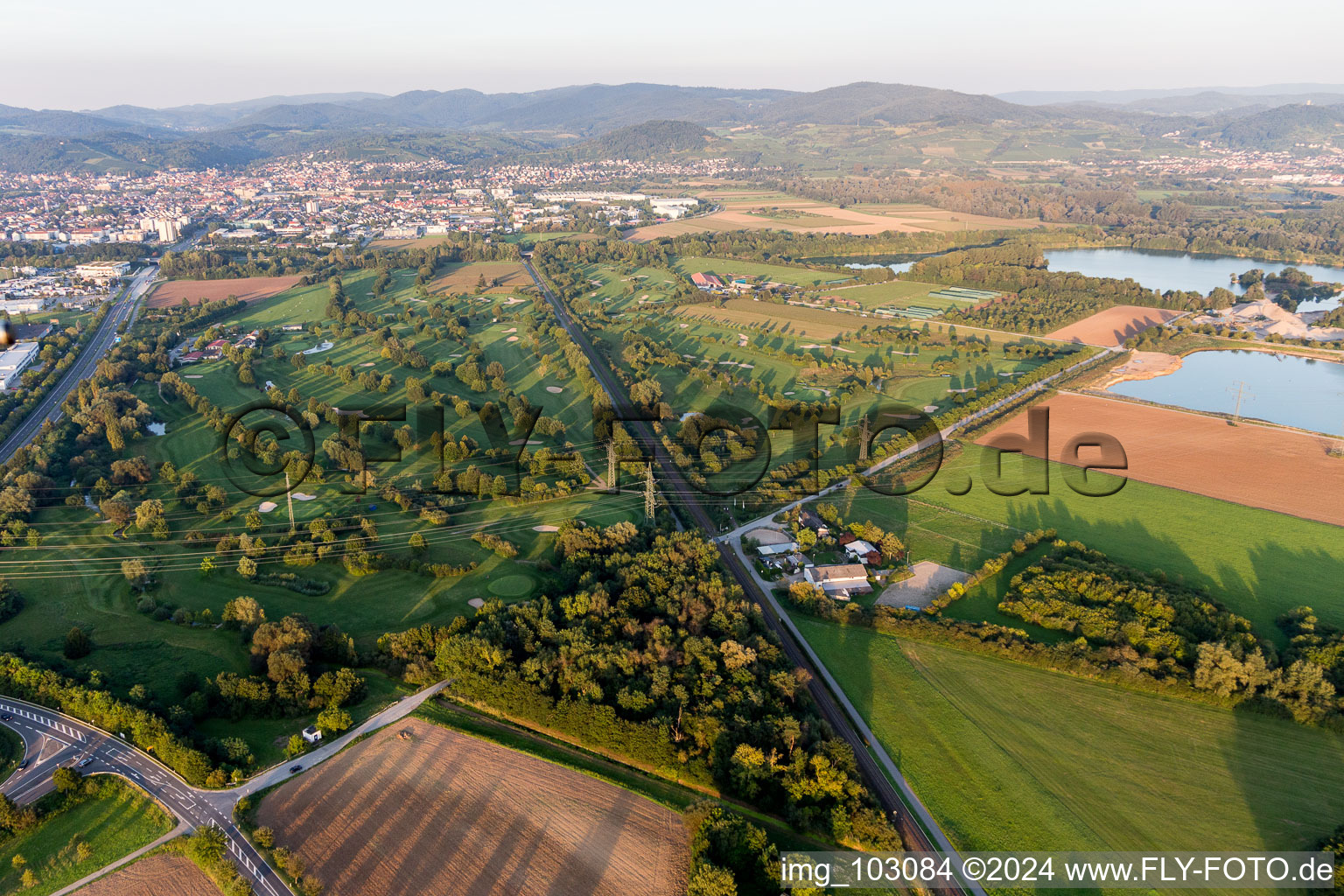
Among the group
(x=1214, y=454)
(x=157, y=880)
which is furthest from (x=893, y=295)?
(x=157, y=880)

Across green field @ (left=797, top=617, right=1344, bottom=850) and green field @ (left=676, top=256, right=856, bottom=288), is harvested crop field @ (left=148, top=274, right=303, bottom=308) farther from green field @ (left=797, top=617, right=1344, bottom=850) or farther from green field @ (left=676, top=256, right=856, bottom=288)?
green field @ (left=797, top=617, right=1344, bottom=850)

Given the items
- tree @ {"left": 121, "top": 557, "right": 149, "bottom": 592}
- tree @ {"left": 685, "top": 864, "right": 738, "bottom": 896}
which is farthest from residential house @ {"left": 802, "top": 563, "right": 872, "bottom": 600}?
tree @ {"left": 121, "top": 557, "right": 149, "bottom": 592}

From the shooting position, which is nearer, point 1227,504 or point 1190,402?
point 1227,504

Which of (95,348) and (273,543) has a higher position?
(95,348)

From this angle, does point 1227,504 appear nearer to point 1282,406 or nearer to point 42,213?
point 1282,406

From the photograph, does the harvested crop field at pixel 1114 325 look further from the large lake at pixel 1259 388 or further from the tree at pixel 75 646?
the tree at pixel 75 646

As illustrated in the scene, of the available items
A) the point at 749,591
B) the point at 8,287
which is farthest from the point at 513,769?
the point at 8,287

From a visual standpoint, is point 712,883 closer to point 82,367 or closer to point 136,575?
point 136,575
